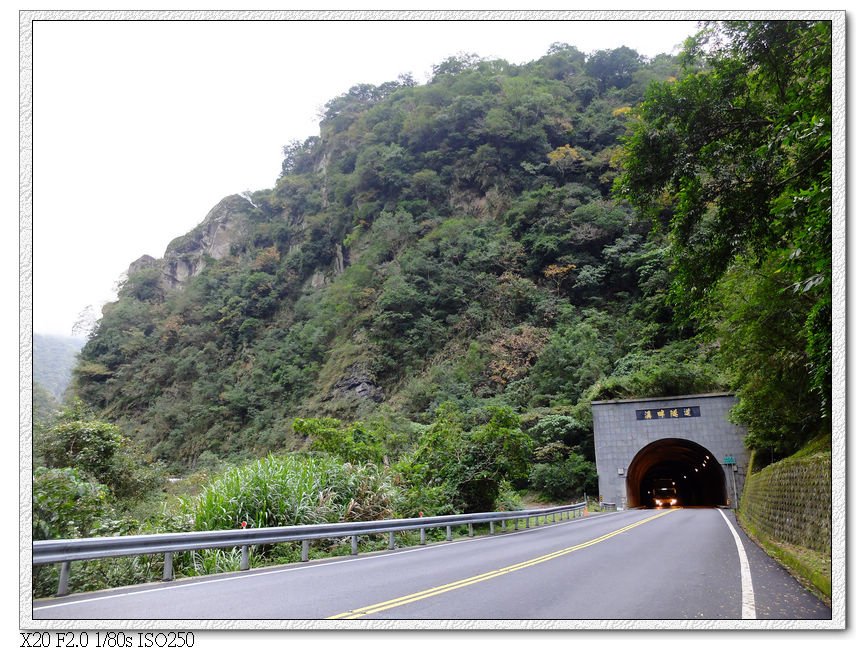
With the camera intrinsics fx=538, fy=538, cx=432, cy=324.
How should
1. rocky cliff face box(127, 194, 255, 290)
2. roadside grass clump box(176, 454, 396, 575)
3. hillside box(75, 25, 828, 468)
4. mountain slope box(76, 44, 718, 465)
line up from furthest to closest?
1. rocky cliff face box(127, 194, 255, 290)
2. mountain slope box(76, 44, 718, 465)
3. hillside box(75, 25, 828, 468)
4. roadside grass clump box(176, 454, 396, 575)

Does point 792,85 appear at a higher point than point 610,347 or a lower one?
higher

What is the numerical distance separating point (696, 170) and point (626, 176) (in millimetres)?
943

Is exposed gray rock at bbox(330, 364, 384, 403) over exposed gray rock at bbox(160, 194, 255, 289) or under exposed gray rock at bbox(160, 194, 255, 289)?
under

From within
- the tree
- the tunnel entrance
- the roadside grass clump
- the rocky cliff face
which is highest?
the rocky cliff face

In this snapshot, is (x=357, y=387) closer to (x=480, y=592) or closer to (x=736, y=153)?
A: (x=736, y=153)

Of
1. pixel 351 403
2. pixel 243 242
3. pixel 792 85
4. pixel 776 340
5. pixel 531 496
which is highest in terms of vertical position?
pixel 243 242

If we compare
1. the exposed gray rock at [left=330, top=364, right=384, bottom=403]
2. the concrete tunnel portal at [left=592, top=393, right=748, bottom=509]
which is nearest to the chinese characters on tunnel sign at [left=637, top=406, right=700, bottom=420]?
the concrete tunnel portal at [left=592, top=393, right=748, bottom=509]

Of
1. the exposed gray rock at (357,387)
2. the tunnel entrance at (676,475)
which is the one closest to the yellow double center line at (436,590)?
the tunnel entrance at (676,475)

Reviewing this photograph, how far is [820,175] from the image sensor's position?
16.9 ft

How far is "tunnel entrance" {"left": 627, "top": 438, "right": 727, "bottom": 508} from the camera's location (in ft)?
102

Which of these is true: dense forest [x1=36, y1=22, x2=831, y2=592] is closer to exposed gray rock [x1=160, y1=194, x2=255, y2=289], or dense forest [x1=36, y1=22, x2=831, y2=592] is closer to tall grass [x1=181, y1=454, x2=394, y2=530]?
tall grass [x1=181, y1=454, x2=394, y2=530]

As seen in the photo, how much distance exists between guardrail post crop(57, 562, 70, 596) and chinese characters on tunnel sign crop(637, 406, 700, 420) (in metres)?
29.2

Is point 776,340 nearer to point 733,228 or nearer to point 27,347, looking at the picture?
point 733,228

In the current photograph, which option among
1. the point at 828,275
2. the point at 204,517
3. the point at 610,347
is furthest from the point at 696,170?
the point at 610,347
